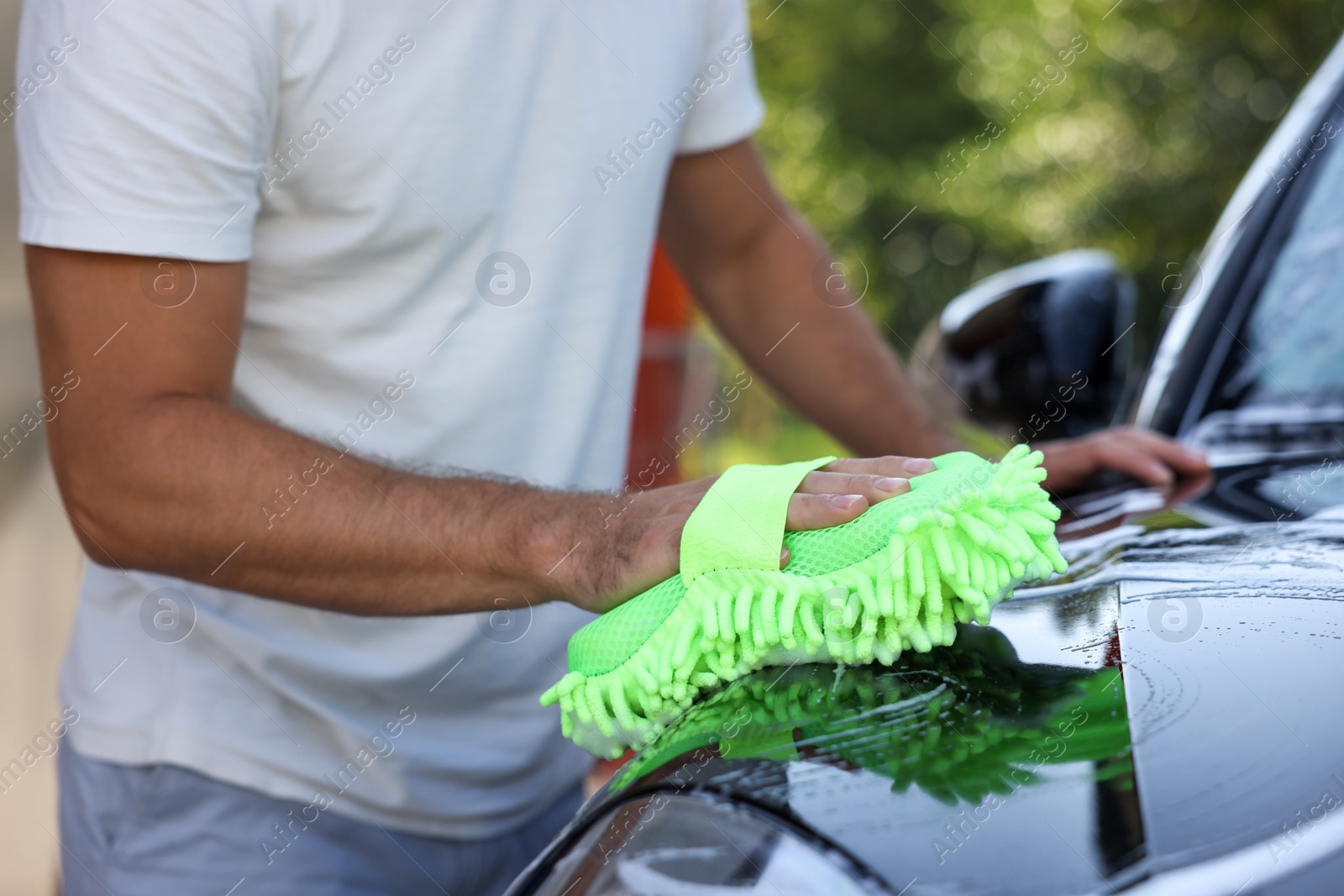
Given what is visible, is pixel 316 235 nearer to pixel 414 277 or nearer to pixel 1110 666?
pixel 414 277

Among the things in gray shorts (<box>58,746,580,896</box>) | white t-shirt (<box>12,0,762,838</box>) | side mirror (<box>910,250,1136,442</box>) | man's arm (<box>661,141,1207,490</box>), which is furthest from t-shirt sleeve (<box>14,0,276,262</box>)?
side mirror (<box>910,250,1136,442</box>)

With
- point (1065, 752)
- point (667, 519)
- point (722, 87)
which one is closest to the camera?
point (1065, 752)

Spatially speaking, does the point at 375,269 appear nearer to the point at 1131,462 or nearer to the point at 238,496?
the point at 238,496

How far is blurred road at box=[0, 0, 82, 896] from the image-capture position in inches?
86.0

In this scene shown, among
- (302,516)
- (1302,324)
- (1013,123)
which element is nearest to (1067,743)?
(302,516)

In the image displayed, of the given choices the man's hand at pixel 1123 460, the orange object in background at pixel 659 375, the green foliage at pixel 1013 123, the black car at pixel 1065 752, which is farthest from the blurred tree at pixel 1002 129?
the black car at pixel 1065 752

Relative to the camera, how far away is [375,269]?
155 cm

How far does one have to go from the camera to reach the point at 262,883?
5.03ft

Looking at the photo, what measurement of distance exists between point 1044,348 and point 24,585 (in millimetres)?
1874

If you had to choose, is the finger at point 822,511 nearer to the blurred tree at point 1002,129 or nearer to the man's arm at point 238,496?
the man's arm at point 238,496

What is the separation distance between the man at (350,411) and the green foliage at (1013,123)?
8.08 m

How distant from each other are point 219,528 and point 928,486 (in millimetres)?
671

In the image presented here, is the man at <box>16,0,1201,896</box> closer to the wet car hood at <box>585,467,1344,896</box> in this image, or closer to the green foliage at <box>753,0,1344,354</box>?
the wet car hood at <box>585,467,1344,896</box>

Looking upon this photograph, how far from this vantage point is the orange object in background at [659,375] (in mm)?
5113
